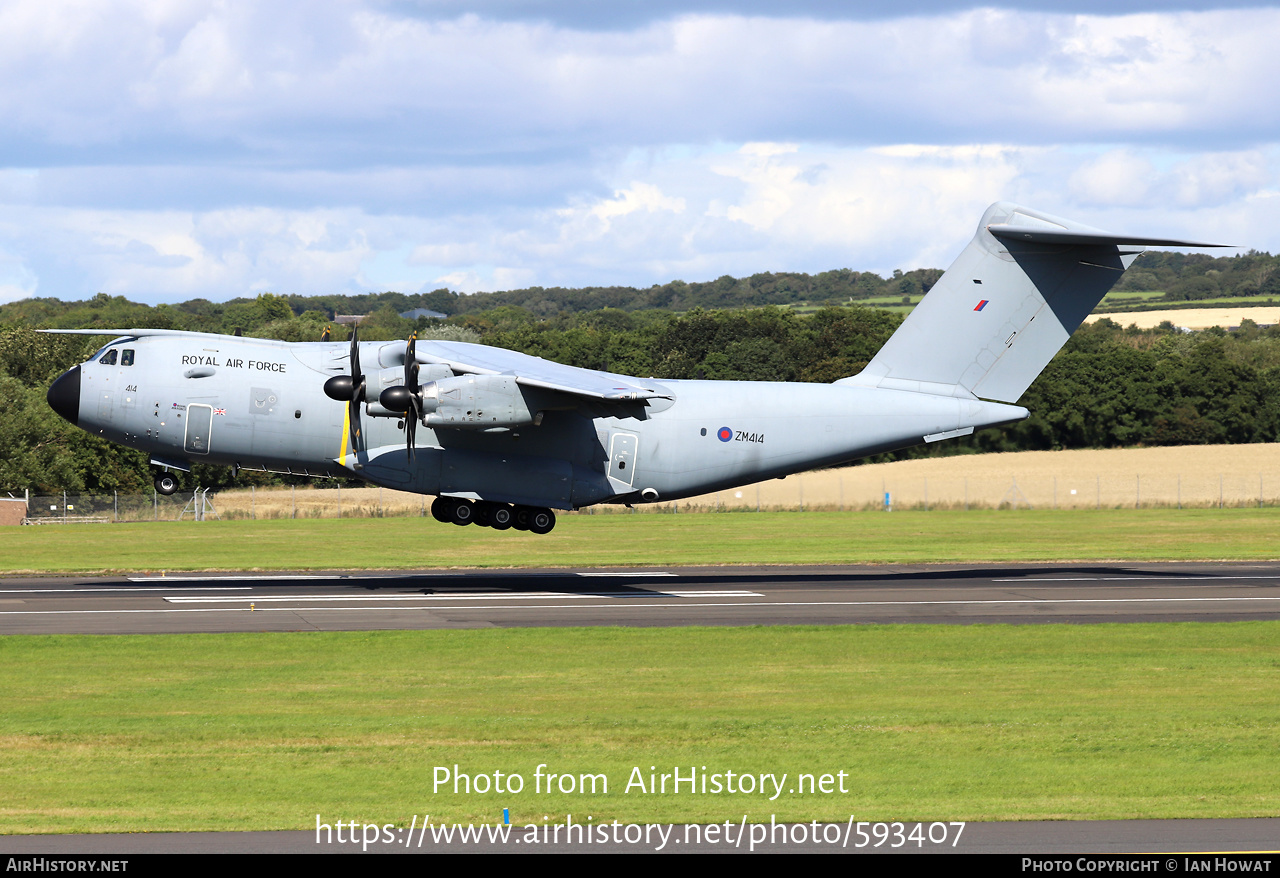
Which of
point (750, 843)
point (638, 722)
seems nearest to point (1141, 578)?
point (638, 722)

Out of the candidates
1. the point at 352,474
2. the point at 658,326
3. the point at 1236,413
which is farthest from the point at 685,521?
the point at 658,326

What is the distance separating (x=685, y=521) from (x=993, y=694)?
4553 cm

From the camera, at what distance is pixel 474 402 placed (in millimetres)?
32469

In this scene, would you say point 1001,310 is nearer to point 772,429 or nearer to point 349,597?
point 772,429

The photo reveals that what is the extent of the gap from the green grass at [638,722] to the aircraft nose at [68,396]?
27.9 ft

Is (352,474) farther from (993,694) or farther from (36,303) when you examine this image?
(36,303)

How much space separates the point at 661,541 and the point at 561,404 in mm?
22991

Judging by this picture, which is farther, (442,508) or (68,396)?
(442,508)

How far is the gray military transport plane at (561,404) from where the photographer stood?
33.0m

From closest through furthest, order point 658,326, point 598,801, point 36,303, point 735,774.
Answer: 1. point 598,801
2. point 735,774
3. point 658,326
4. point 36,303

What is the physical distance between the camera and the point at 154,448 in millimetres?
33562

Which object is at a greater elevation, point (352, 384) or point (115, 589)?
point (352, 384)

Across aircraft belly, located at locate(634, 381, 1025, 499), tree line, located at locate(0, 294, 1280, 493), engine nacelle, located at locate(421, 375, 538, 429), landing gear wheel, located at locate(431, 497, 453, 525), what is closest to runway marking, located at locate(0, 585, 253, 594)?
landing gear wheel, located at locate(431, 497, 453, 525)

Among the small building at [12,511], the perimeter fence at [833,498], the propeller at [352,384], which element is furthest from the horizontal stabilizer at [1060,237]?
the small building at [12,511]
